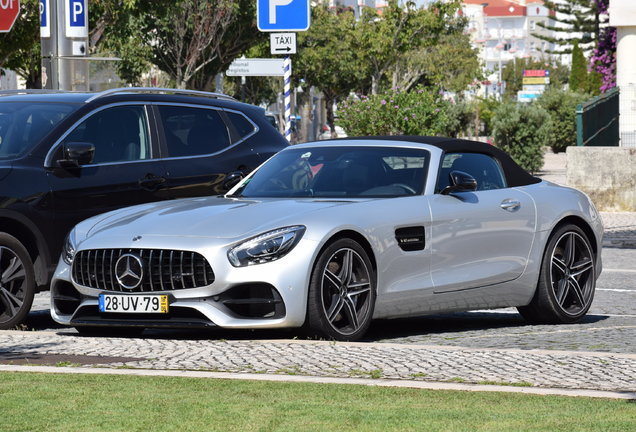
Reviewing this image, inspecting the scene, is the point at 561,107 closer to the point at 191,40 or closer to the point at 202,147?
the point at 191,40

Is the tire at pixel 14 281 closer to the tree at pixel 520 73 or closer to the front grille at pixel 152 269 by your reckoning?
the front grille at pixel 152 269

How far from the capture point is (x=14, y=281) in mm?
11016

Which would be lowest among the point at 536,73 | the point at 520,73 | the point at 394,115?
the point at 520,73

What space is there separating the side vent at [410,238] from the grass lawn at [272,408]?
2.86 metres

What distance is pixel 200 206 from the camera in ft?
34.0

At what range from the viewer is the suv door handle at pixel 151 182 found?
11891mm

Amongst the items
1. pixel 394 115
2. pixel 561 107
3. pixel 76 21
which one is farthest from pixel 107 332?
pixel 561 107

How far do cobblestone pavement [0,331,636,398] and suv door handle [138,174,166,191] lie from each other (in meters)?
2.41

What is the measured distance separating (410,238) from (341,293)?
787 millimetres

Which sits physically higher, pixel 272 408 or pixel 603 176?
pixel 272 408

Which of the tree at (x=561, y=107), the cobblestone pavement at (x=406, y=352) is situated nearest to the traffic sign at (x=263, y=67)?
the cobblestone pavement at (x=406, y=352)

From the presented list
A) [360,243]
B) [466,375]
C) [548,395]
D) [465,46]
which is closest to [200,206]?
[360,243]

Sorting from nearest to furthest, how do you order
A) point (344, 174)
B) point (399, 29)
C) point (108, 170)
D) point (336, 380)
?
1. point (336, 380)
2. point (344, 174)
3. point (108, 170)
4. point (399, 29)

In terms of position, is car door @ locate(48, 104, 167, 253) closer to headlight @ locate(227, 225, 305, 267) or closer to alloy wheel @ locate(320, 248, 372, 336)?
headlight @ locate(227, 225, 305, 267)
